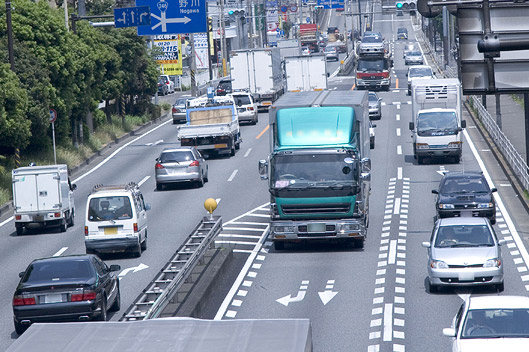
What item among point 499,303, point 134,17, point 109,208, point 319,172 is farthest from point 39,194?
point 499,303

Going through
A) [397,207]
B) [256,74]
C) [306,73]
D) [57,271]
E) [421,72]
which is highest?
[256,74]

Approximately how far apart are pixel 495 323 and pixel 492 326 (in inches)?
3.3

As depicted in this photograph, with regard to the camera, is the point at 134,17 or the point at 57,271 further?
the point at 134,17

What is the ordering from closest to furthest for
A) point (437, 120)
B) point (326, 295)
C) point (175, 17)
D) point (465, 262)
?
point (465, 262) < point (326, 295) < point (437, 120) < point (175, 17)

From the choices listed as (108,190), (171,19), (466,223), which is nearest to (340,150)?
(466,223)

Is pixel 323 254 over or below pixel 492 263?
below

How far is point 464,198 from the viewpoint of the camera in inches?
1248

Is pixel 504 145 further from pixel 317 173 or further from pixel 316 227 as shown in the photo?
pixel 317 173

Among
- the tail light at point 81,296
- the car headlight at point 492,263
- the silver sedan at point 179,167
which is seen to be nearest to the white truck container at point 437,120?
the silver sedan at point 179,167

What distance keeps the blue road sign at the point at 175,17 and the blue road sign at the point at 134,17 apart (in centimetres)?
305

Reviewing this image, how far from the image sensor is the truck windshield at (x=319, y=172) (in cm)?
2762

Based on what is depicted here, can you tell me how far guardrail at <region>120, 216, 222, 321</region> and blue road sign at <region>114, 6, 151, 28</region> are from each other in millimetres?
20769

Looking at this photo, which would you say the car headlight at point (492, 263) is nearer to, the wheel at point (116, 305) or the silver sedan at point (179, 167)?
the wheel at point (116, 305)

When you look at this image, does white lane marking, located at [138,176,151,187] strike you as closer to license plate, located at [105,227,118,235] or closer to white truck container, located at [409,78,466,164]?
white truck container, located at [409,78,466,164]
